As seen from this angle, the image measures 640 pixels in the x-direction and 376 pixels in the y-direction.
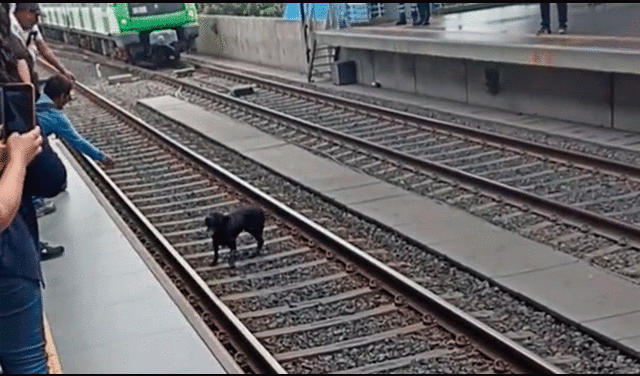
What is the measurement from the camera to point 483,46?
1398 centimetres

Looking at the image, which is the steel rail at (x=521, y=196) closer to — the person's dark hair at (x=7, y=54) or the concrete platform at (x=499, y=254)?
the concrete platform at (x=499, y=254)

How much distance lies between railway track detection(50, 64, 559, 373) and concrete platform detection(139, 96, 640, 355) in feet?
2.25

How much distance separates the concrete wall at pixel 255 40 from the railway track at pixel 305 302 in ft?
40.3

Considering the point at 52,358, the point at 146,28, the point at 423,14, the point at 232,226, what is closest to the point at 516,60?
the point at 232,226

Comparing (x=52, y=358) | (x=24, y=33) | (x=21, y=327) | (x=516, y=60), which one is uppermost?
(x=24, y=33)

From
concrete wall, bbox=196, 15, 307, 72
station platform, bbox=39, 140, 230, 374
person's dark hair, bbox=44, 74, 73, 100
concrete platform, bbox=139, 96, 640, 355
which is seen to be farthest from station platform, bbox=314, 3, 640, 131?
station platform, bbox=39, 140, 230, 374

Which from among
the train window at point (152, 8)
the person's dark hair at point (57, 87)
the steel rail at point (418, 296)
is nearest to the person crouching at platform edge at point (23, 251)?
the steel rail at point (418, 296)

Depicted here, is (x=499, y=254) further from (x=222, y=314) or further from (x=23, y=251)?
(x=23, y=251)

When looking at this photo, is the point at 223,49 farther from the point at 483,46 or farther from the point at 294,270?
the point at 294,270

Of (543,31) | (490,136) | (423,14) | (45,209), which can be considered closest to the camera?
(45,209)

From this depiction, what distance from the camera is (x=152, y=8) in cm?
2664

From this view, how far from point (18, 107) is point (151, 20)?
23.1 m

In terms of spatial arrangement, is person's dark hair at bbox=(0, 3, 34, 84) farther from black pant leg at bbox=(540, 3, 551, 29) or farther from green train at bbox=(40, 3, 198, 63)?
green train at bbox=(40, 3, 198, 63)

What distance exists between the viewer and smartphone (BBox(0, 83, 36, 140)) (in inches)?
157
